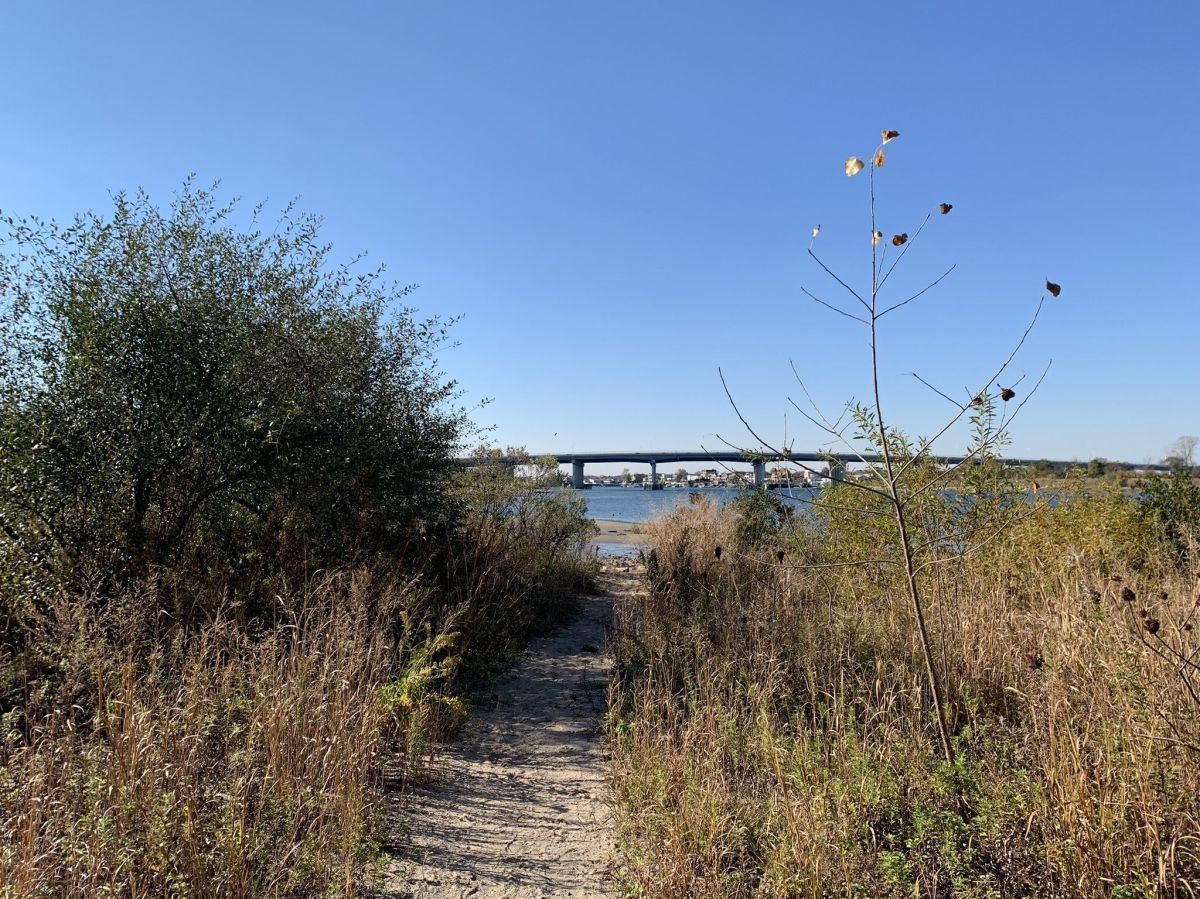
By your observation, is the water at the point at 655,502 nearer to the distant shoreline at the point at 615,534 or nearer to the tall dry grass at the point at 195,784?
the distant shoreline at the point at 615,534

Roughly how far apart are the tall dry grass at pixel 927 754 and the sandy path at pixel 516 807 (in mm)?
307

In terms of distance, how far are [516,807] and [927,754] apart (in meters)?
2.49

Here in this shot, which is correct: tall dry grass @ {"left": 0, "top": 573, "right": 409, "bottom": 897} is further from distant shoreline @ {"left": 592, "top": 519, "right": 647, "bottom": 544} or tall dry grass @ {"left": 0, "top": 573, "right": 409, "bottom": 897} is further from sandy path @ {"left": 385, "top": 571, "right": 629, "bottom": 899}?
distant shoreline @ {"left": 592, "top": 519, "right": 647, "bottom": 544}

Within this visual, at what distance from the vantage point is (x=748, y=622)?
6320mm

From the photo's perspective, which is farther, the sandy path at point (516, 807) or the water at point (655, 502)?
the water at point (655, 502)

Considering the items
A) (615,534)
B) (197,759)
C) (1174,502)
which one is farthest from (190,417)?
(615,534)

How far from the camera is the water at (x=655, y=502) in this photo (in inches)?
638

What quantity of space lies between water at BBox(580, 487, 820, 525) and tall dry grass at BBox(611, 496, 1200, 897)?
1403 millimetres

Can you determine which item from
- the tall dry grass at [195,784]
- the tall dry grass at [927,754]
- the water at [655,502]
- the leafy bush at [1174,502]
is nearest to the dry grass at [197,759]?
the tall dry grass at [195,784]

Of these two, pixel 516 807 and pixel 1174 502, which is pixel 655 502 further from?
pixel 516 807

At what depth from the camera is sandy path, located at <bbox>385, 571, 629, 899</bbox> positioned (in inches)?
139

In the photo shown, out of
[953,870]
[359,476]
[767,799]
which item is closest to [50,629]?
[359,476]

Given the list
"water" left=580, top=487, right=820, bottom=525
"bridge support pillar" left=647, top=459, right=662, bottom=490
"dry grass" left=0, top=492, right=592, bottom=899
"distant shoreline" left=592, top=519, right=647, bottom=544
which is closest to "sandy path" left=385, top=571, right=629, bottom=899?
"dry grass" left=0, top=492, right=592, bottom=899

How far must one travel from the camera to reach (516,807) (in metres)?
4.43
